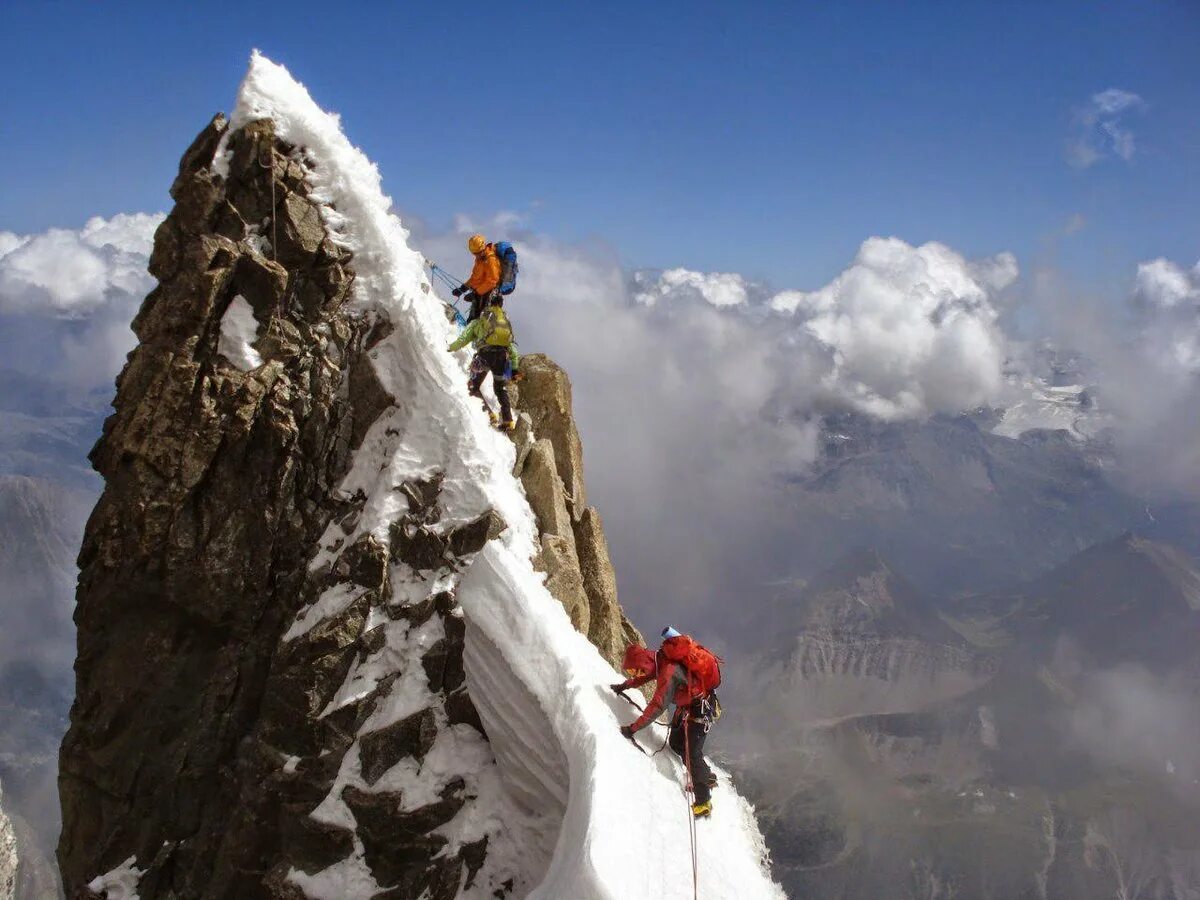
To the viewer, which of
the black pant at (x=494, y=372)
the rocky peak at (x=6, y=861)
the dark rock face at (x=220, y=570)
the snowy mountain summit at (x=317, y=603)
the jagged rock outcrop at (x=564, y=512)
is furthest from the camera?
the rocky peak at (x=6, y=861)

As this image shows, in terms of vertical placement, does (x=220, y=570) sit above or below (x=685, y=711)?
above

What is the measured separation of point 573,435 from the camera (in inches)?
1096

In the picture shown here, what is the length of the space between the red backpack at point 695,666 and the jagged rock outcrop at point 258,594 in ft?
15.2

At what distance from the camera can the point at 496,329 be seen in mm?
23688

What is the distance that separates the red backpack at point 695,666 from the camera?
58.2 feet

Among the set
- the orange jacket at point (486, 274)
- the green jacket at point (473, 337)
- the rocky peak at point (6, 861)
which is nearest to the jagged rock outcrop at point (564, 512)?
the green jacket at point (473, 337)

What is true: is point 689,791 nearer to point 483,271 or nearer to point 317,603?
point 317,603

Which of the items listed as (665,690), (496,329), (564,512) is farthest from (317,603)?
(496,329)

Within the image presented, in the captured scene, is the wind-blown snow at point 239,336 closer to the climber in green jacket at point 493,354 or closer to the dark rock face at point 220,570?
the dark rock face at point 220,570

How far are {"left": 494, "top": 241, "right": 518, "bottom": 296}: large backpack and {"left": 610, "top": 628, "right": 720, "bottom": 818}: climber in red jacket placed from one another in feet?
40.9

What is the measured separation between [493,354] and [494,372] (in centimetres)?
56

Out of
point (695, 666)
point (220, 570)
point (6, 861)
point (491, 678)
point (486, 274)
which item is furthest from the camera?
point (6, 861)

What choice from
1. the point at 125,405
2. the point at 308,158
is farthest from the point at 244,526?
the point at 308,158

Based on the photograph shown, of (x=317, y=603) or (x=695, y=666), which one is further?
(x=317, y=603)
